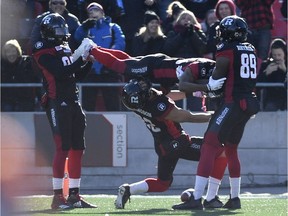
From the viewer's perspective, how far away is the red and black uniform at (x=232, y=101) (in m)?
7.07

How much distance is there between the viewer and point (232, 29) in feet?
23.5

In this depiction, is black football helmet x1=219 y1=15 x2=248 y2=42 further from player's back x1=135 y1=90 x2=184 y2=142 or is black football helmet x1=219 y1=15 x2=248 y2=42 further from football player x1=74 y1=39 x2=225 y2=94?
player's back x1=135 y1=90 x2=184 y2=142

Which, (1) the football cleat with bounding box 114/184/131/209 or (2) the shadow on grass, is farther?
(1) the football cleat with bounding box 114/184/131/209

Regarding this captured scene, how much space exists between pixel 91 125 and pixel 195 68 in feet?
14.3

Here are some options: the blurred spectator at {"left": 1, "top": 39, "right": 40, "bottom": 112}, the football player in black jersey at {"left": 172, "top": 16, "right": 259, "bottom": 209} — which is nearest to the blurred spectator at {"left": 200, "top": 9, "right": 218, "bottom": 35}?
the blurred spectator at {"left": 1, "top": 39, "right": 40, "bottom": 112}

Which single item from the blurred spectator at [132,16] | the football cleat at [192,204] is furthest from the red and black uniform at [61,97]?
the blurred spectator at [132,16]

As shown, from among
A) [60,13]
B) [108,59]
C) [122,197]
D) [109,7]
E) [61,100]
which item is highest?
[109,7]

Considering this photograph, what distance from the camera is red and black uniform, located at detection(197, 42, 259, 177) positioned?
7.07 meters

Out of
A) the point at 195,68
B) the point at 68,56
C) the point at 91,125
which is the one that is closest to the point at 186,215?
the point at 195,68

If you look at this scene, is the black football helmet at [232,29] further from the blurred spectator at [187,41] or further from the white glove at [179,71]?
the blurred spectator at [187,41]

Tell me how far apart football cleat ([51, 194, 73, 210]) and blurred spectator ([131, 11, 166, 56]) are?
4.10 meters

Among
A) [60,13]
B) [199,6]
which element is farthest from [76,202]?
[199,6]

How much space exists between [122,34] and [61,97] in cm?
365

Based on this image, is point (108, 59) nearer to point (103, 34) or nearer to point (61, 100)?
point (61, 100)
